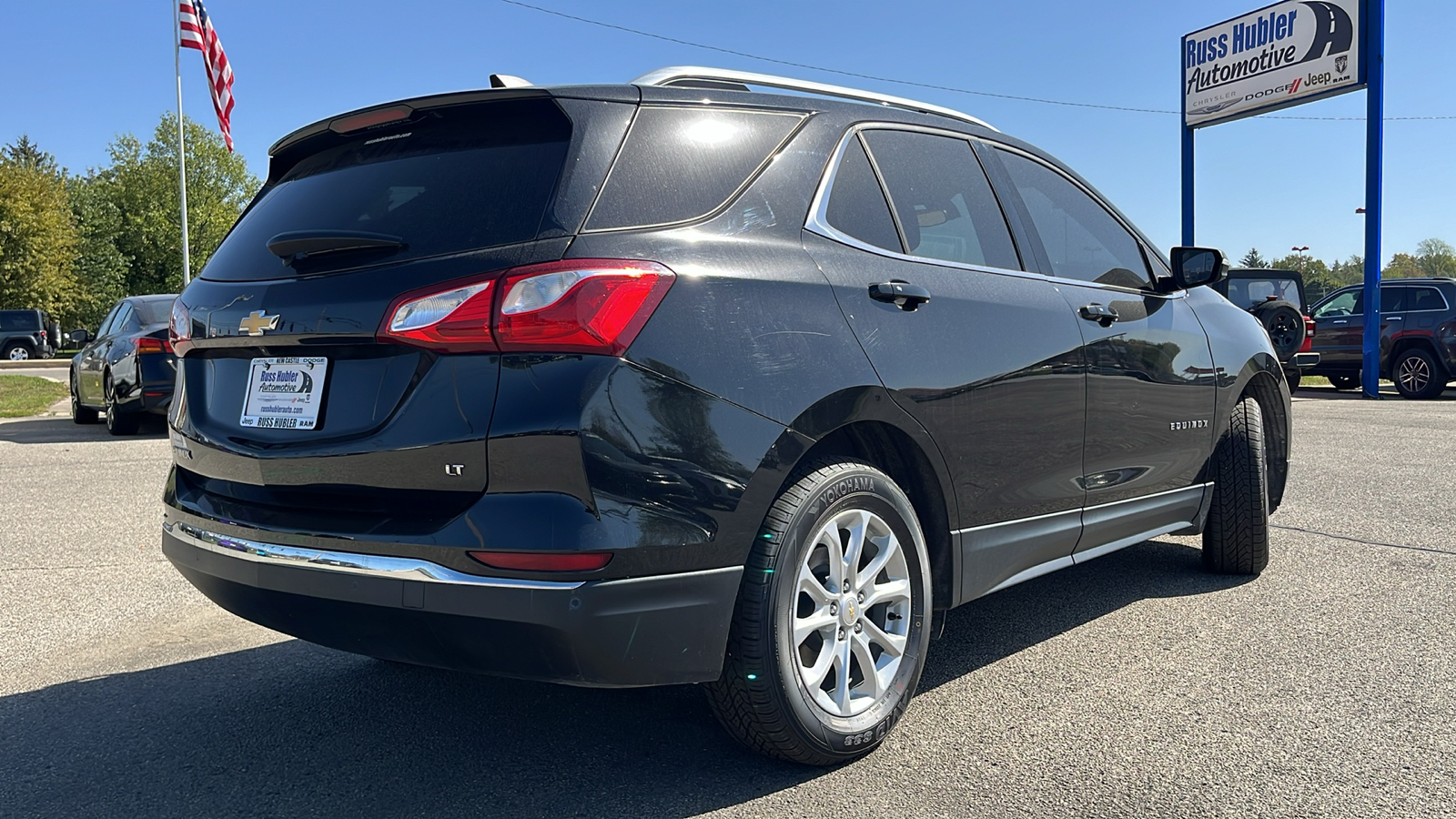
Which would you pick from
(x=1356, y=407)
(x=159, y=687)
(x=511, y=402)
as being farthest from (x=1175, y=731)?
(x=1356, y=407)

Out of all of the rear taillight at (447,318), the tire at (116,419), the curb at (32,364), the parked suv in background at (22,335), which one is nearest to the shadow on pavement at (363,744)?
the rear taillight at (447,318)

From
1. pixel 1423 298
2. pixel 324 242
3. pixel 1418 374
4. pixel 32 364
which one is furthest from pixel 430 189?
pixel 32 364

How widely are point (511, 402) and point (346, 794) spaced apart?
1.10 m

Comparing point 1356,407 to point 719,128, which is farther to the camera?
point 1356,407

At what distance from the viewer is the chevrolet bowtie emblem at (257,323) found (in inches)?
107

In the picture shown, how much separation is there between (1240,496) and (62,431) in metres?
11.9

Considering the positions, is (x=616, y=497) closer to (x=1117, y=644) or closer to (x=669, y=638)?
(x=669, y=638)

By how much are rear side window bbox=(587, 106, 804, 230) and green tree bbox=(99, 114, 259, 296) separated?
65913 mm

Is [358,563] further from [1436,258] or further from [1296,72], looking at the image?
[1436,258]

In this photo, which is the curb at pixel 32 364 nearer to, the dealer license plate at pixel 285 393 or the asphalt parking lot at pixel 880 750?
the asphalt parking lot at pixel 880 750

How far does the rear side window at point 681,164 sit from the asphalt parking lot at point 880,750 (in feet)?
4.51

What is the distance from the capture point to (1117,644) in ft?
12.6

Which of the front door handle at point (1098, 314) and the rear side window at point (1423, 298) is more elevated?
the front door handle at point (1098, 314)

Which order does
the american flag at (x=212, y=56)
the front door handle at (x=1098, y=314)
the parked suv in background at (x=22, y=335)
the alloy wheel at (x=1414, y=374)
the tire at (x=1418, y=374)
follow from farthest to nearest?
1. the parked suv in background at (x=22, y=335)
2. the american flag at (x=212, y=56)
3. the alloy wheel at (x=1414, y=374)
4. the tire at (x=1418, y=374)
5. the front door handle at (x=1098, y=314)
